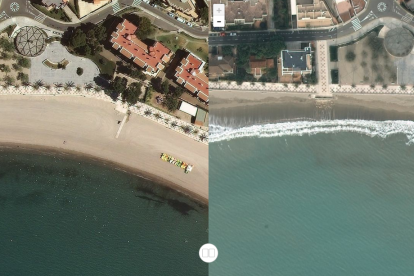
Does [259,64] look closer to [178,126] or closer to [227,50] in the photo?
[227,50]

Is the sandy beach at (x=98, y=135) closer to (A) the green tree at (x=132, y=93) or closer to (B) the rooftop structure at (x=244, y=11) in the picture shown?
(A) the green tree at (x=132, y=93)

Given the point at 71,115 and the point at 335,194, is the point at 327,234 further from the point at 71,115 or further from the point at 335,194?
the point at 71,115

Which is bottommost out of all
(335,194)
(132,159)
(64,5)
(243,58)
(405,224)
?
(405,224)

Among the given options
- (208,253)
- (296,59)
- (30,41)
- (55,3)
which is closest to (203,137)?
(208,253)

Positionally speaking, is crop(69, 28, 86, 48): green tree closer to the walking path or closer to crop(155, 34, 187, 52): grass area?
the walking path

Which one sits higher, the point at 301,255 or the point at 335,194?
the point at 335,194

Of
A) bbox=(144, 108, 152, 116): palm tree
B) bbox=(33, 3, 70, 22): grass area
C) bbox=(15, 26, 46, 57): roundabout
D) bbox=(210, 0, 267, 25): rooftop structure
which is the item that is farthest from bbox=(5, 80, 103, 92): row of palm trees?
bbox=(210, 0, 267, 25): rooftop structure

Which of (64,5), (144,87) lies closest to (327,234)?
(144,87)
